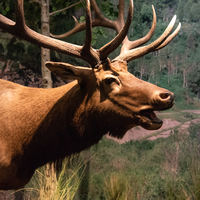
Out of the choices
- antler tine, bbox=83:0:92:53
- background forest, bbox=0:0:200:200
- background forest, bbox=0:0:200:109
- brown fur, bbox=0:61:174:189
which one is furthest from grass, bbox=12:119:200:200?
antler tine, bbox=83:0:92:53

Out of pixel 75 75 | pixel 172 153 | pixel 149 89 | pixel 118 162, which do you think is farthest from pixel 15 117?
pixel 172 153

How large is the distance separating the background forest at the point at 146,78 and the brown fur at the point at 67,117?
→ 1.36m

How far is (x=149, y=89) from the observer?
1.57m

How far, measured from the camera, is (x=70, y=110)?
173 centimetres

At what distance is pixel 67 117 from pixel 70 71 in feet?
1.09

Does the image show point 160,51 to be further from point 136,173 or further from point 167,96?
point 167,96

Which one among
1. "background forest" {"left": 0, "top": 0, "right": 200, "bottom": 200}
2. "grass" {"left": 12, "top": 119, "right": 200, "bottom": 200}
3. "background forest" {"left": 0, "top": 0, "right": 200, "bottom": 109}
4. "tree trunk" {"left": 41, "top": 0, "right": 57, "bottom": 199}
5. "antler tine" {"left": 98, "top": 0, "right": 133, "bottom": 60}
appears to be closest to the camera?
"antler tine" {"left": 98, "top": 0, "right": 133, "bottom": 60}

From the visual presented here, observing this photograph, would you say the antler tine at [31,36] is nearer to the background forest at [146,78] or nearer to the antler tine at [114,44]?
the antler tine at [114,44]

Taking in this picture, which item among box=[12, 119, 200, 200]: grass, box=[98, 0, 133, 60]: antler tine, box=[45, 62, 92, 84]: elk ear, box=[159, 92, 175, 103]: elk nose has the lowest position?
box=[12, 119, 200, 200]: grass

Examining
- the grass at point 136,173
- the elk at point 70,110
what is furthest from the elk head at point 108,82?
the grass at point 136,173

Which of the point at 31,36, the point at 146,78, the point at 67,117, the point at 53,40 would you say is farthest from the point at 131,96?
the point at 146,78

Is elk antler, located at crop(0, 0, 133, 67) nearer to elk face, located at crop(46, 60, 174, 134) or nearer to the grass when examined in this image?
elk face, located at crop(46, 60, 174, 134)

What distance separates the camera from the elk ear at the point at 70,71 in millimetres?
1624

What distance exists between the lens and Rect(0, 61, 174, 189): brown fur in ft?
5.40
